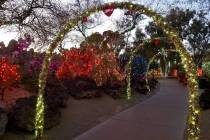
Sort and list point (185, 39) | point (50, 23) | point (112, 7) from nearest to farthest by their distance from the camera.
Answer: point (112, 7), point (50, 23), point (185, 39)

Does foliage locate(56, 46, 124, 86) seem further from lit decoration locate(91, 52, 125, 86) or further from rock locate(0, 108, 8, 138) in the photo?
rock locate(0, 108, 8, 138)

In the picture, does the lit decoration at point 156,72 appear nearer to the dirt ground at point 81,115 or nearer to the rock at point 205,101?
the rock at point 205,101

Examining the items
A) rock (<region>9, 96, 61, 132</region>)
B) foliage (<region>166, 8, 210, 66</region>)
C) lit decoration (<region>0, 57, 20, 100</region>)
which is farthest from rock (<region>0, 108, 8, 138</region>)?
foliage (<region>166, 8, 210, 66</region>)

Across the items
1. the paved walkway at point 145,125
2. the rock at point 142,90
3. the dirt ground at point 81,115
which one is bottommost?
the paved walkway at point 145,125

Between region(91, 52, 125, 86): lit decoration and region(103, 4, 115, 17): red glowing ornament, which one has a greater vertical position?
region(103, 4, 115, 17): red glowing ornament

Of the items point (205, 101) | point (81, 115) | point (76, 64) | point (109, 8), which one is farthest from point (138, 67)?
point (109, 8)

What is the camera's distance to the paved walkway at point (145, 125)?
440 inches

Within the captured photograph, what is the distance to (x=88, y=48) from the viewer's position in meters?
20.0

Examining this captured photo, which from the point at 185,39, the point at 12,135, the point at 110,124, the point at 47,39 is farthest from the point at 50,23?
the point at 185,39

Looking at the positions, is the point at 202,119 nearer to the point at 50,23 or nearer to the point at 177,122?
the point at 177,122

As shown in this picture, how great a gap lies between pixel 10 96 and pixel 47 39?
4982mm

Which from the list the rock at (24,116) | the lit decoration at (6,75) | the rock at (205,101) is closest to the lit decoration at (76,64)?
the lit decoration at (6,75)

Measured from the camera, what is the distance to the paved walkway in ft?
36.7

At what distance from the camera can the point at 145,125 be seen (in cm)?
1292
